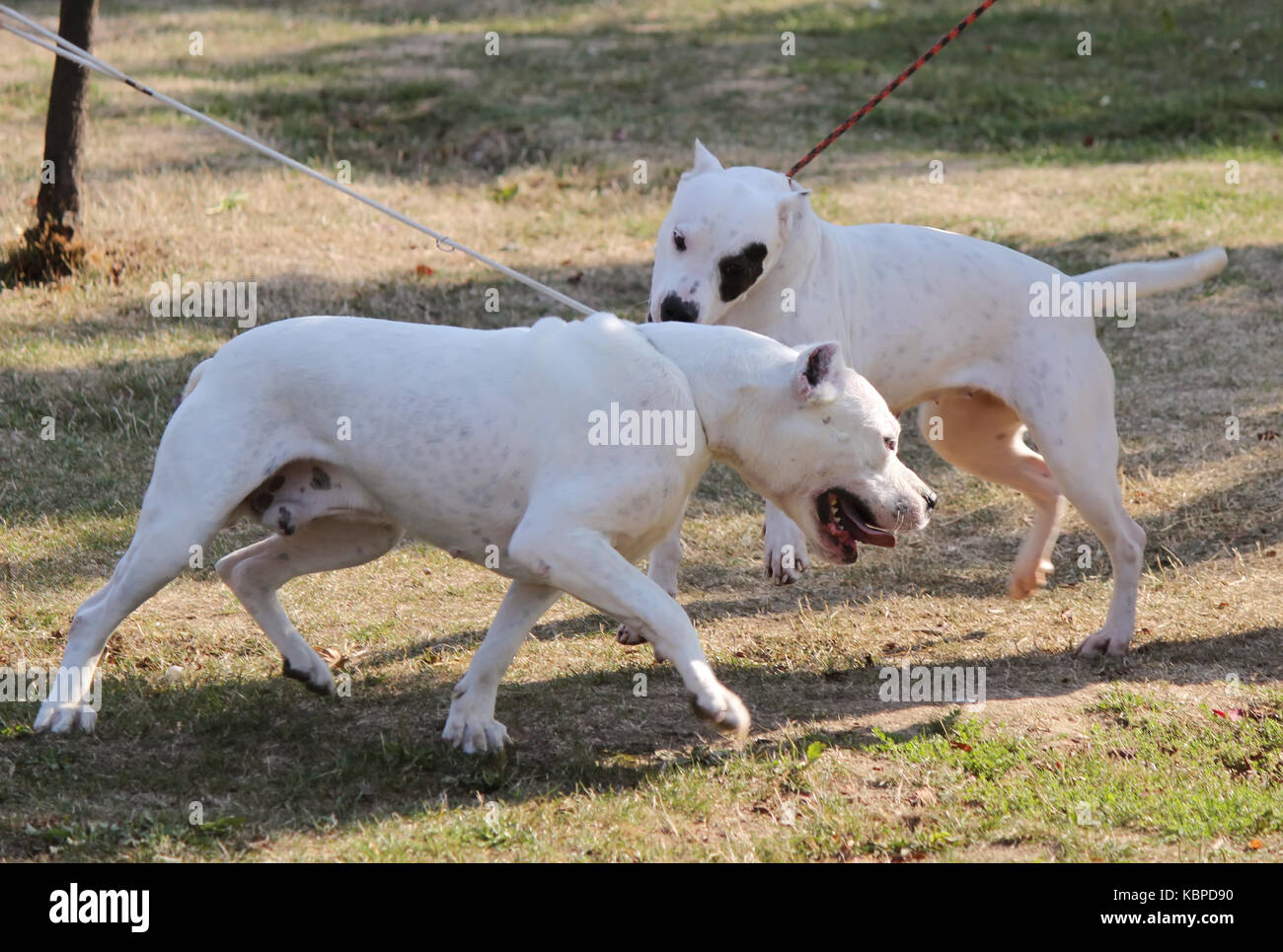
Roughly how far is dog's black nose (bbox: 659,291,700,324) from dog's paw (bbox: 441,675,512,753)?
1557mm

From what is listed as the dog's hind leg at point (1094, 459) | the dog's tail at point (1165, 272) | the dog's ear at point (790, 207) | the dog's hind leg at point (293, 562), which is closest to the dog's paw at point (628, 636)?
the dog's hind leg at point (293, 562)

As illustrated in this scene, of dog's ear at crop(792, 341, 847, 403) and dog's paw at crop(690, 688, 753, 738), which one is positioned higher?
dog's ear at crop(792, 341, 847, 403)

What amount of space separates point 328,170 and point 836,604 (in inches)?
300

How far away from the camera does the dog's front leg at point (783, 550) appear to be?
5.46 meters

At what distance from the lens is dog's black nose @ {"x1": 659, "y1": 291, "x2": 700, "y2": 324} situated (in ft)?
17.5

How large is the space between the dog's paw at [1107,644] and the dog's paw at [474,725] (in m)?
2.54

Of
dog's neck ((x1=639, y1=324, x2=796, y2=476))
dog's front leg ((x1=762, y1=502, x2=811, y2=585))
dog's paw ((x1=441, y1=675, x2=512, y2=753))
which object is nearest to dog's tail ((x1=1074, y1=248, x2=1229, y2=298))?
dog's front leg ((x1=762, y1=502, x2=811, y2=585))

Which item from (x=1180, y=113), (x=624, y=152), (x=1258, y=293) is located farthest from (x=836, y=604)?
(x=1180, y=113)

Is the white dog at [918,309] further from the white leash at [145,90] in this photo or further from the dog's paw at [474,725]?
the dog's paw at [474,725]

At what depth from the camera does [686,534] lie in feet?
24.5

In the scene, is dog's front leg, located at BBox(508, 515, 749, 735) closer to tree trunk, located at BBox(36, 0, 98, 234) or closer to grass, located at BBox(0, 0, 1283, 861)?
grass, located at BBox(0, 0, 1283, 861)

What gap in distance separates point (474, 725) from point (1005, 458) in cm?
291

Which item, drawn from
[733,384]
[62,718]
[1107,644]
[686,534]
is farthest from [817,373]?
Answer: [686,534]

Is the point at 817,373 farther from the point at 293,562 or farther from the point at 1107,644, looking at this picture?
the point at 1107,644
